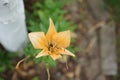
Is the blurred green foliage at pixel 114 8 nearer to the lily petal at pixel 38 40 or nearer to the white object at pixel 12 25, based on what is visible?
the white object at pixel 12 25

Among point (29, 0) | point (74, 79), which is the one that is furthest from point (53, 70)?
point (29, 0)

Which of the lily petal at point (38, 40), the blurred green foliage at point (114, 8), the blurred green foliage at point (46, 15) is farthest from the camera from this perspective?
the blurred green foliage at point (114, 8)

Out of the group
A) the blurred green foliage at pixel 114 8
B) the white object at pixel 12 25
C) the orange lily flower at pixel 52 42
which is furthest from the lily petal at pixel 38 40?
the blurred green foliage at pixel 114 8

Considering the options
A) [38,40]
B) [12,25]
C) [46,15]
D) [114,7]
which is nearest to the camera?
[38,40]

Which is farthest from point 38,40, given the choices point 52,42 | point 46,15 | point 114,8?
point 114,8

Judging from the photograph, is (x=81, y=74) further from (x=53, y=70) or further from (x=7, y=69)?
(x=7, y=69)

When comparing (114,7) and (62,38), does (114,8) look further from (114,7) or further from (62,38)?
(62,38)
